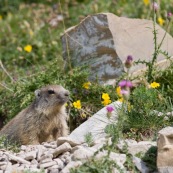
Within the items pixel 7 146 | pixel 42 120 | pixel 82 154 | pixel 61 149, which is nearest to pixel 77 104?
pixel 42 120

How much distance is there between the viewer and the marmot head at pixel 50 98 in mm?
7777

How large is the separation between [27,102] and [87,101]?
780 millimetres

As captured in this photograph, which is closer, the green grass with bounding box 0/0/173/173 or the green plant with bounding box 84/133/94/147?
the green plant with bounding box 84/133/94/147

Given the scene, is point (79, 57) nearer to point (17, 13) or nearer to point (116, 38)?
point (116, 38)

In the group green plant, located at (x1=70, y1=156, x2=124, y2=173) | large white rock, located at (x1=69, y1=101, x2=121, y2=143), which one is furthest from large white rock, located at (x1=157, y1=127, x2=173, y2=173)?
large white rock, located at (x1=69, y1=101, x2=121, y2=143)

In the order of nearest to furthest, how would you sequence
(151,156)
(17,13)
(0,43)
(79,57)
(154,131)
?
(151,156)
(154,131)
(79,57)
(0,43)
(17,13)

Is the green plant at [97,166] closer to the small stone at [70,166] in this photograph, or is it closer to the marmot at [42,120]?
the small stone at [70,166]

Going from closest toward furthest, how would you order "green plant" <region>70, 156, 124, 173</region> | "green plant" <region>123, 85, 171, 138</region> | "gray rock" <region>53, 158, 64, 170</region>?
1. "green plant" <region>70, 156, 124, 173</region>
2. "gray rock" <region>53, 158, 64, 170</region>
3. "green plant" <region>123, 85, 171, 138</region>

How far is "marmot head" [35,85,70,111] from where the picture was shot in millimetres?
7777

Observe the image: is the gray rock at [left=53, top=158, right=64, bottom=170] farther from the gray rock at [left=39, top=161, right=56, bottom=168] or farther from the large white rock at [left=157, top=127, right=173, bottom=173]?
the large white rock at [left=157, top=127, right=173, bottom=173]

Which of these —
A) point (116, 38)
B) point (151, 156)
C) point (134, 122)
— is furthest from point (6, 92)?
point (151, 156)

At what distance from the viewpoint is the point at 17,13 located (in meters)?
12.9

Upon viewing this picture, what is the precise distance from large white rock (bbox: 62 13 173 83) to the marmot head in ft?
2.22

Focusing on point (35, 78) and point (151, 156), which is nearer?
point (151, 156)
